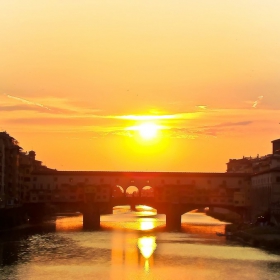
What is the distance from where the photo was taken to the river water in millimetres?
50938

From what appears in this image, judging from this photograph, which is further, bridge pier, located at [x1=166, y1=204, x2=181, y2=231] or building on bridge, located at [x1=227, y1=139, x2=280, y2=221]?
bridge pier, located at [x1=166, y1=204, x2=181, y2=231]

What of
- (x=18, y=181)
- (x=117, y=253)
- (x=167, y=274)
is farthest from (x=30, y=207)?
(x=167, y=274)

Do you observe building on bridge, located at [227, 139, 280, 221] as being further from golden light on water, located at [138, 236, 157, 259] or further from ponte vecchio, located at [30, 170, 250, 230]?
golden light on water, located at [138, 236, 157, 259]

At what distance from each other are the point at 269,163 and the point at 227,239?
32286 mm

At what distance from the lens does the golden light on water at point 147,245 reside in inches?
2496

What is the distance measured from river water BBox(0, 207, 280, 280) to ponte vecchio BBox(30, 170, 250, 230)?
20.9 meters

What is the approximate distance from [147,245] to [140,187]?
130ft

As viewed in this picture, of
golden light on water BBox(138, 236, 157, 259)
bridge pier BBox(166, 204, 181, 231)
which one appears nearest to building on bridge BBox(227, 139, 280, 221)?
bridge pier BBox(166, 204, 181, 231)

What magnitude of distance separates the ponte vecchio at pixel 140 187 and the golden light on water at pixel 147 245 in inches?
950

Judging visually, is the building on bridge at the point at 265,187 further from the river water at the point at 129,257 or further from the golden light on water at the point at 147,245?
the golden light on water at the point at 147,245

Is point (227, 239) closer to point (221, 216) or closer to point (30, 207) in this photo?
point (30, 207)

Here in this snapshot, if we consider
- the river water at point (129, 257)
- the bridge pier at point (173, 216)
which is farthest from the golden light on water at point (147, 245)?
the bridge pier at point (173, 216)

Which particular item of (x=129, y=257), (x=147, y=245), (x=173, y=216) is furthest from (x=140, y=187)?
(x=129, y=257)

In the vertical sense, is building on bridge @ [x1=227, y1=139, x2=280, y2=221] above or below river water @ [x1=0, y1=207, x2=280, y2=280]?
above
